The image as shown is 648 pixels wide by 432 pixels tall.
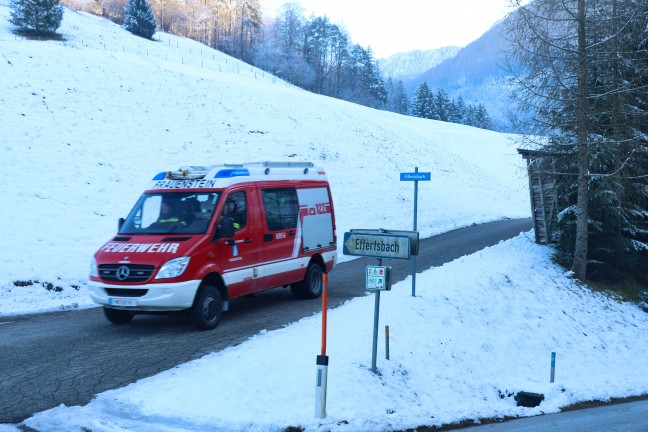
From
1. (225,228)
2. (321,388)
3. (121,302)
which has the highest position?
(225,228)

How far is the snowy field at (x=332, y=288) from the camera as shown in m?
6.70

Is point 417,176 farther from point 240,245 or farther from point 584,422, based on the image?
point 584,422

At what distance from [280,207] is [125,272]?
3.53m

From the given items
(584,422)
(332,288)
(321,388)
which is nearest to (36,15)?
(332,288)

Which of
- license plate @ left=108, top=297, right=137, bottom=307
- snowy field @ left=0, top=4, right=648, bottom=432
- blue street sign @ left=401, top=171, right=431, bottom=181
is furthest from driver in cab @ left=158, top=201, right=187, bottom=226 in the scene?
blue street sign @ left=401, top=171, right=431, bottom=181

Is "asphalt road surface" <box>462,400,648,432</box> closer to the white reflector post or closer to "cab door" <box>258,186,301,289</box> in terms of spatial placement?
the white reflector post

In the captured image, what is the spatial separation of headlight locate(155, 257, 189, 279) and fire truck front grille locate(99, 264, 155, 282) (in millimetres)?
166

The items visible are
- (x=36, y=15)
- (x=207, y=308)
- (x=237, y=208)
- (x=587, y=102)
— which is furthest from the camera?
(x=36, y=15)

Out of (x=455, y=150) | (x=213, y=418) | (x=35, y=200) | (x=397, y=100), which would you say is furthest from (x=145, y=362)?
(x=397, y=100)

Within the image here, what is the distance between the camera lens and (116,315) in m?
10.1

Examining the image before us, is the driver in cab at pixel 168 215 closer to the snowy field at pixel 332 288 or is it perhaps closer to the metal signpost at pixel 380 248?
the snowy field at pixel 332 288

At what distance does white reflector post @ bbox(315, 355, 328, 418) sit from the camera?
6.14m

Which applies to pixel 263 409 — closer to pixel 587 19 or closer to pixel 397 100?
pixel 587 19

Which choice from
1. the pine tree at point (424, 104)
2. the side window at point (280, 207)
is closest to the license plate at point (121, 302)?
the side window at point (280, 207)
